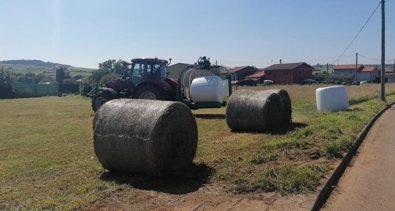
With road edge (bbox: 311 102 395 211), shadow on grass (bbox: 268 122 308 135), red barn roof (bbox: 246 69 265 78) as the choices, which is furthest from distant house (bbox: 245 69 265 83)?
road edge (bbox: 311 102 395 211)

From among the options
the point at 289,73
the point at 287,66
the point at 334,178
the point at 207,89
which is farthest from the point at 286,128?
the point at 287,66

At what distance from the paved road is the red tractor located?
29.8 feet

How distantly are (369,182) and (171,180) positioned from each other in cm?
330

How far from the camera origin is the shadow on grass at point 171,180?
6.72 m

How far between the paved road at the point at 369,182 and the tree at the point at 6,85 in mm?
52156

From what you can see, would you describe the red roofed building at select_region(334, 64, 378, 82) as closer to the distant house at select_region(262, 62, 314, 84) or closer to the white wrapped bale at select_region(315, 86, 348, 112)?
the distant house at select_region(262, 62, 314, 84)

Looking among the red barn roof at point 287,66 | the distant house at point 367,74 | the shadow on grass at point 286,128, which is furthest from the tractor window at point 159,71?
the distant house at point 367,74

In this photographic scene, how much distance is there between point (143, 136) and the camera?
277 inches

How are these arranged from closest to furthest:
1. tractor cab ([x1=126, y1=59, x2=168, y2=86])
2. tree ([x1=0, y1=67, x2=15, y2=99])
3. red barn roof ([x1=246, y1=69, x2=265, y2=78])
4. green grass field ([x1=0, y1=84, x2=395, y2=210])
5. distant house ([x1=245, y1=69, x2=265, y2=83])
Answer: green grass field ([x1=0, y1=84, x2=395, y2=210]), tractor cab ([x1=126, y1=59, x2=168, y2=86]), tree ([x1=0, y1=67, x2=15, y2=99]), distant house ([x1=245, y1=69, x2=265, y2=83]), red barn roof ([x1=246, y1=69, x2=265, y2=78])

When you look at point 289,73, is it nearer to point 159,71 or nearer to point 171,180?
point 159,71

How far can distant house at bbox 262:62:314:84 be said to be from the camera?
95.4 metres

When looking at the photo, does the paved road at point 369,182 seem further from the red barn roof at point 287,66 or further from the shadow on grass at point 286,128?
the red barn roof at point 287,66

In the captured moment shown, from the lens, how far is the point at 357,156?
9.77 metres

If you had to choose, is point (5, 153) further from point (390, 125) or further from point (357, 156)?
point (390, 125)
